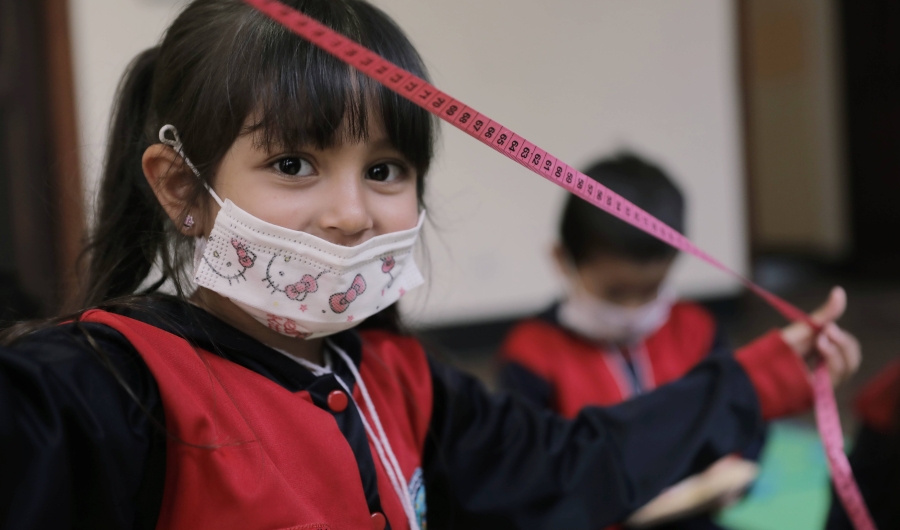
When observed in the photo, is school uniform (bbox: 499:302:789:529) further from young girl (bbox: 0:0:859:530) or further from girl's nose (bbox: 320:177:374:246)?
girl's nose (bbox: 320:177:374:246)

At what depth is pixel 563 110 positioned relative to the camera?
3416 millimetres

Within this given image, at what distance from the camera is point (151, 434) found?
24.2 inches

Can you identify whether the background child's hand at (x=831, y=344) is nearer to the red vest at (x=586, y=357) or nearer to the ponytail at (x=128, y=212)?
the red vest at (x=586, y=357)

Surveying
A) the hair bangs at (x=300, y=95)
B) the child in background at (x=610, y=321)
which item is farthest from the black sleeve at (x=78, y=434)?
the child in background at (x=610, y=321)

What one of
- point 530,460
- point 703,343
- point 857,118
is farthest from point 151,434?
point 857,118

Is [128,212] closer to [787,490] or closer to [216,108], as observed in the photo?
[216,108]

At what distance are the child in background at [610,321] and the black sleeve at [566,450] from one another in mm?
394

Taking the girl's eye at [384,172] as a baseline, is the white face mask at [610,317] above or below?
below

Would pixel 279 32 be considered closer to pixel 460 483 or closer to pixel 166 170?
pixel 166 170

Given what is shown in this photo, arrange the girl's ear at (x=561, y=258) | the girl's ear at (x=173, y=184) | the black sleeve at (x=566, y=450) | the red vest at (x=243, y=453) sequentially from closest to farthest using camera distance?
the red vest at (x=243, y=453)
the girl's ear at (x=173, y=184)
the black sleeve at (x=566, y=450)
the girl's ear at (x=561, y=258)

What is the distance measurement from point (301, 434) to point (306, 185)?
0.22m

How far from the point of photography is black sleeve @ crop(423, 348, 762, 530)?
901mm

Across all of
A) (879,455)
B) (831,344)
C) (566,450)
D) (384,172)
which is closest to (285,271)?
(384,172)

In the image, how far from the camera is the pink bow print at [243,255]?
69cm
